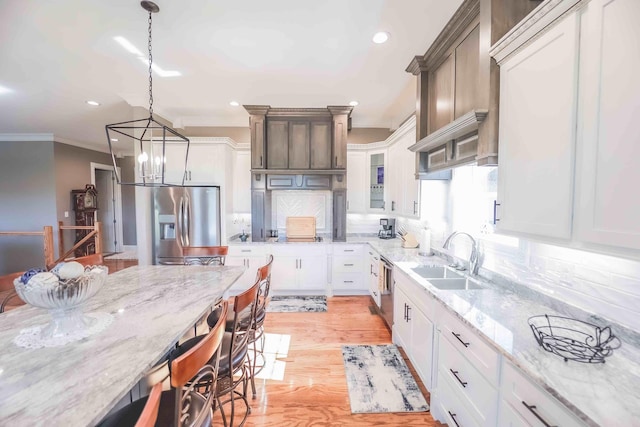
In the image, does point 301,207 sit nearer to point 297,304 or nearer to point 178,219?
point 297,304

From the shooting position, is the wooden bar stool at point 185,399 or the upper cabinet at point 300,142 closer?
the wooden bar stool at point 185,399

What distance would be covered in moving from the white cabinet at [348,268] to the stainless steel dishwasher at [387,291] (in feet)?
2.91

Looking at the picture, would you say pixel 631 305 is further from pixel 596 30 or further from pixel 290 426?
pixel 290 426

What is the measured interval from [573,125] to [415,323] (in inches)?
65.8

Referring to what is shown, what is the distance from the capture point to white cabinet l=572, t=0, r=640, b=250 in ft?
3.06

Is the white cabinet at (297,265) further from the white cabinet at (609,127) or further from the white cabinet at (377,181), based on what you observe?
the white cabinet at (609,127)

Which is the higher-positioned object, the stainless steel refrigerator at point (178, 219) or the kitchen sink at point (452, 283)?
the stainless steel refrigerator at point (178, 219)

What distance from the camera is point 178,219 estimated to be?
4.02 m

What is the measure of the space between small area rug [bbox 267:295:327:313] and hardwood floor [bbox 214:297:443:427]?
13 centimetres

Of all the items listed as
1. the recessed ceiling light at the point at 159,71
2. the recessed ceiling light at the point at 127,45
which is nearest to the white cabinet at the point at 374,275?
the recessed ceiling light at the point at 159,71

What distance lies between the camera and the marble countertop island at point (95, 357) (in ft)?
2.76

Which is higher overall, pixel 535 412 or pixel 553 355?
pixel 553 355

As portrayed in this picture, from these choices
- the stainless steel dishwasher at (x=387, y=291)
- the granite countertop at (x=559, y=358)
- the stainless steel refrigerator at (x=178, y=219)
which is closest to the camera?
the granite countertop at (x=559, y=358)

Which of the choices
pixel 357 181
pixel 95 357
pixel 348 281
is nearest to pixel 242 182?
pixel 357 181
